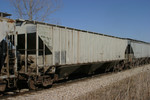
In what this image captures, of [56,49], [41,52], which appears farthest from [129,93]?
[41,52]

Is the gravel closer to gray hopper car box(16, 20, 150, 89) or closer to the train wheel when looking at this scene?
the train wheel

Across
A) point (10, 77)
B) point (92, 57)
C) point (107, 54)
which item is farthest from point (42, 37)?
point (107, 54)

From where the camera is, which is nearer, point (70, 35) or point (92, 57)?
point (70, 35)

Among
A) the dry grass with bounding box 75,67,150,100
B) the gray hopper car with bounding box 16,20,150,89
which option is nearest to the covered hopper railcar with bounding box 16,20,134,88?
the gray hopper car with bounding box 16,20,150,89

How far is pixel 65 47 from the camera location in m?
9.24

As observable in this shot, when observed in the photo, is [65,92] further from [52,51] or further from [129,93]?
[129,93]

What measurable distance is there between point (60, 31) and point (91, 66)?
13.5ft

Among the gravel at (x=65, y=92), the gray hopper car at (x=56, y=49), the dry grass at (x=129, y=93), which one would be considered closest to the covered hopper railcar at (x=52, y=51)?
the gray hopper car at (x=56, y=49)

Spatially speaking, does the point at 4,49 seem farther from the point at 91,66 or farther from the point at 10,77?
the point at 91,66

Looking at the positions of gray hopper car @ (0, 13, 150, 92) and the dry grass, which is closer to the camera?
A: the dry grass

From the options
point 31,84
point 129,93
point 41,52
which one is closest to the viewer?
point 129,93

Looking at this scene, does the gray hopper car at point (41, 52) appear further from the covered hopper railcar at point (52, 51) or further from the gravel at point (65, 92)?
the gravel at point (65, 92)

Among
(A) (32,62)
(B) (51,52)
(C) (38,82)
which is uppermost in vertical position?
(B) (51,52)

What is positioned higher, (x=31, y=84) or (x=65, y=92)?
(x=31, y=84)
